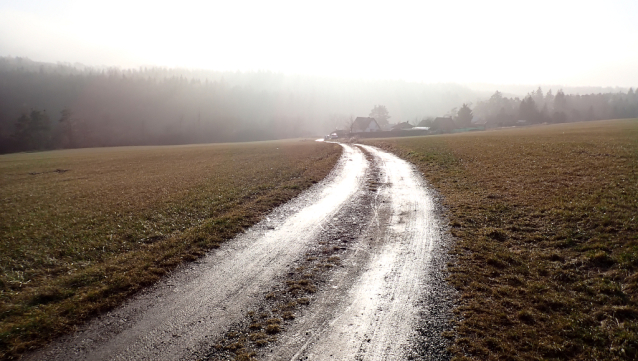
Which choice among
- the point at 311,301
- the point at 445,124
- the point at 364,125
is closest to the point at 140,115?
the point at 364,125

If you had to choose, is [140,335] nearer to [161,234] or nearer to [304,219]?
[161,234]

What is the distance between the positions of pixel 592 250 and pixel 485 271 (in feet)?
10.8

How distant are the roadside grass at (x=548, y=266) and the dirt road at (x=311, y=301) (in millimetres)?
800

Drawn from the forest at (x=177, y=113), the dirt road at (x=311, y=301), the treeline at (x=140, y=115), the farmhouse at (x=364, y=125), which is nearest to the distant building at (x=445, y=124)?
the forest at (x=177, y=113)

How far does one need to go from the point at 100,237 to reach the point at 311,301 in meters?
9.97

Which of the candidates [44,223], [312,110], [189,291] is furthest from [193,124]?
[189,291]

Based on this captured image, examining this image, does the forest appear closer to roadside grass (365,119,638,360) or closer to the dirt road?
roadside grass (365,119,638,360)

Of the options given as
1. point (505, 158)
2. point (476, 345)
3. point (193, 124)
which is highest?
point (193, 124)

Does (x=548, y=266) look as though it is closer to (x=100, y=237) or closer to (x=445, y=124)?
(x=100, y=237)

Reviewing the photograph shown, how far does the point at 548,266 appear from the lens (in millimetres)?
8617

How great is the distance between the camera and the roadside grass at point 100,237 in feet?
25.0

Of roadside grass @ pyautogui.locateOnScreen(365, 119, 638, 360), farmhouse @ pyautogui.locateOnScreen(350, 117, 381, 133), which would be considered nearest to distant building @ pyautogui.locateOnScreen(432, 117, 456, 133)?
farmhouse @ pyautogui.locateOnScreen(350, 117, 381, 133)

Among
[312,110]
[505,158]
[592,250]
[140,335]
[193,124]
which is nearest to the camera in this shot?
[140,335]

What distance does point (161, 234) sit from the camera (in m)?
12.9
